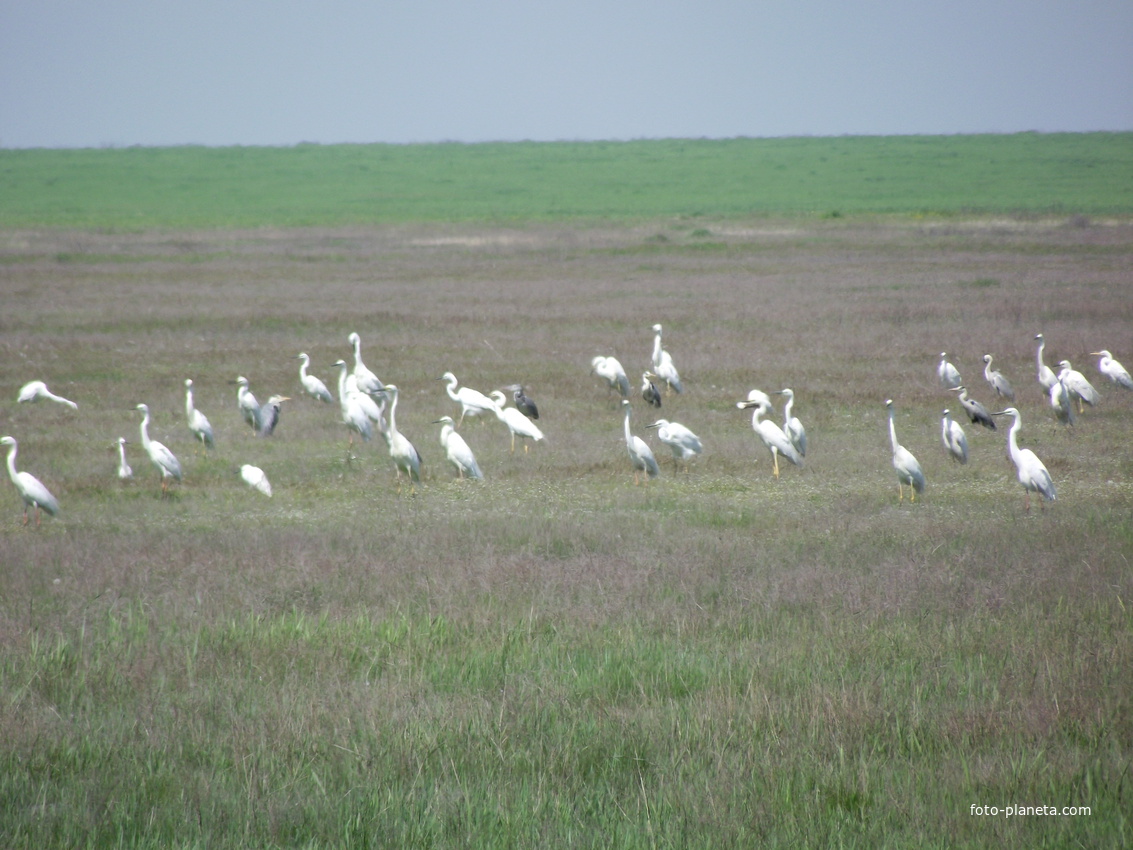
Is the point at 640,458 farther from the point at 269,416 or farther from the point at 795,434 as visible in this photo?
the point at 269,416

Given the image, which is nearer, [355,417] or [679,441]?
[679,441]

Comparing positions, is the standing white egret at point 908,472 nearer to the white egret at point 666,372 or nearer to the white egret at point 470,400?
the white egret at point 470,400

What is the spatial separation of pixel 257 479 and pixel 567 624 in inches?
225

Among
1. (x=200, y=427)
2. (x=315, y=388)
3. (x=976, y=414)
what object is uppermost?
(x=976, y=414)

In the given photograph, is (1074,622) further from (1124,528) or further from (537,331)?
(537,331)

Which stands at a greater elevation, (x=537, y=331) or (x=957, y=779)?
(x=537, y=331)

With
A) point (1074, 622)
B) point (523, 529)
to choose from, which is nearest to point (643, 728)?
point (1074, 622)

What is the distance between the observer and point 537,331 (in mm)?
23172

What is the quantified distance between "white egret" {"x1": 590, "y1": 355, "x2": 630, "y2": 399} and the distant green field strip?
40.3 metres

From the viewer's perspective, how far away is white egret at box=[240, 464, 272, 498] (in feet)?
36.1

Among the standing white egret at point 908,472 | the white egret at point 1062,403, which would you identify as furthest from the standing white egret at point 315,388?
the white egret at point 1062,403

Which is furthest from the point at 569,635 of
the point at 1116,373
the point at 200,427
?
the point at 1116,373

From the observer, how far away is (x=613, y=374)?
656 inches

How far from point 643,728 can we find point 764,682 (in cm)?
87
